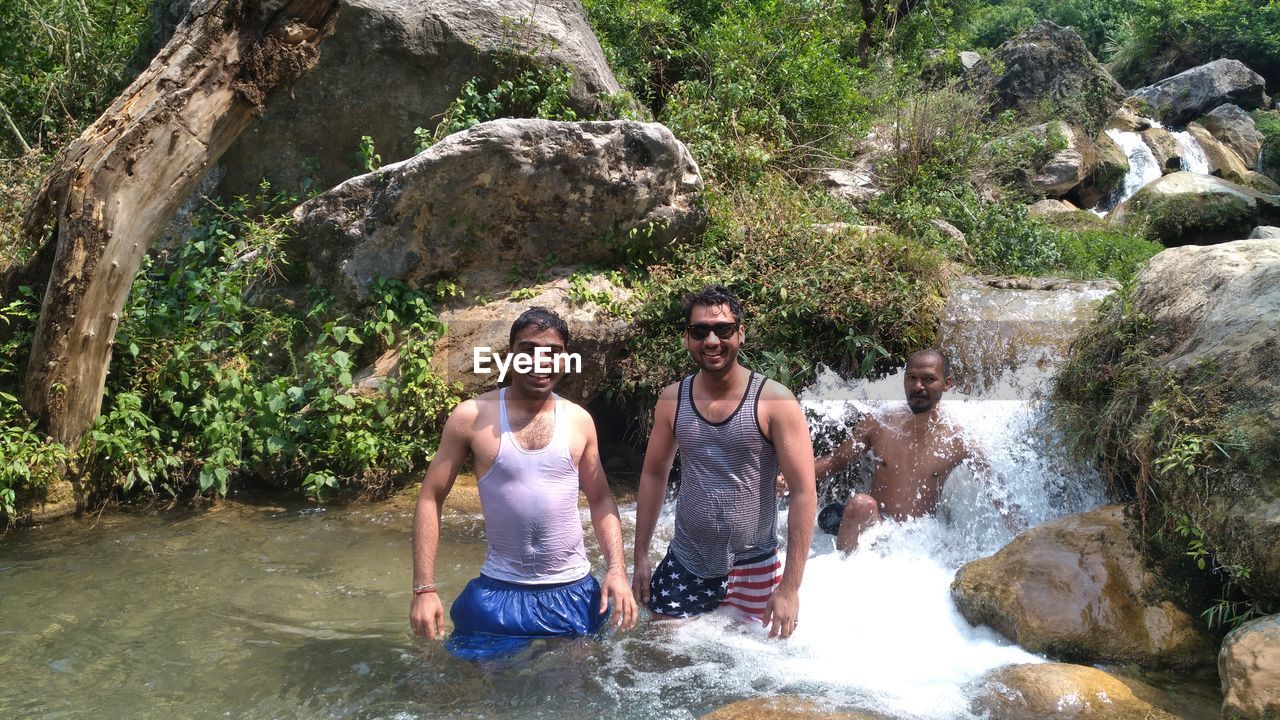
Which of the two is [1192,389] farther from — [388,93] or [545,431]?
[388,93]

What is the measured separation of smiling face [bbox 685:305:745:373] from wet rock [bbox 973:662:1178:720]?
1.67 metres

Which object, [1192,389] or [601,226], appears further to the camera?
[601,226]

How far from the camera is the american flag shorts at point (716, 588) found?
3.82 metres

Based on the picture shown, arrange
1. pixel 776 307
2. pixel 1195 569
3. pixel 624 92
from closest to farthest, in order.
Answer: pixel 1195 569 → pixel 776 307 → pixel 624 92

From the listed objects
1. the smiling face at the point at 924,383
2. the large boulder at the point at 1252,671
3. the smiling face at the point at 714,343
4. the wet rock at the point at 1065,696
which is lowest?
the wet rock at the point at 1065,696

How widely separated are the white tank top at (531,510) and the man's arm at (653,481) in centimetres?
31

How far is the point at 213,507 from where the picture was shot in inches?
246

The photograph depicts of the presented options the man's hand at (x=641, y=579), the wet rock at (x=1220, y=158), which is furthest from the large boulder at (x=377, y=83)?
the wet rock at (x=1220, y=158)

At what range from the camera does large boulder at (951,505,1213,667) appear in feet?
13.7

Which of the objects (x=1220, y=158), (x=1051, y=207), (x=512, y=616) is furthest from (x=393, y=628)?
(x=1220, y=158)

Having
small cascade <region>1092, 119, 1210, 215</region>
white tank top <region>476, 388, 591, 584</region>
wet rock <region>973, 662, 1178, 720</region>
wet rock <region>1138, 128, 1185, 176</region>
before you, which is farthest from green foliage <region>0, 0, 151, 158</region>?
wet rock <region>1138, 128, 1185, 176</region>

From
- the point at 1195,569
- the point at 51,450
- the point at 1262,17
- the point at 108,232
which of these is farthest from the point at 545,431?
the point at 1262,17

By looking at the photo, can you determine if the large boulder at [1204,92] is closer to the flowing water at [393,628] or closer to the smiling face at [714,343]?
Result: the flowing water at [393,628]

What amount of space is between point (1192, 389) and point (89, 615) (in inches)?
222
